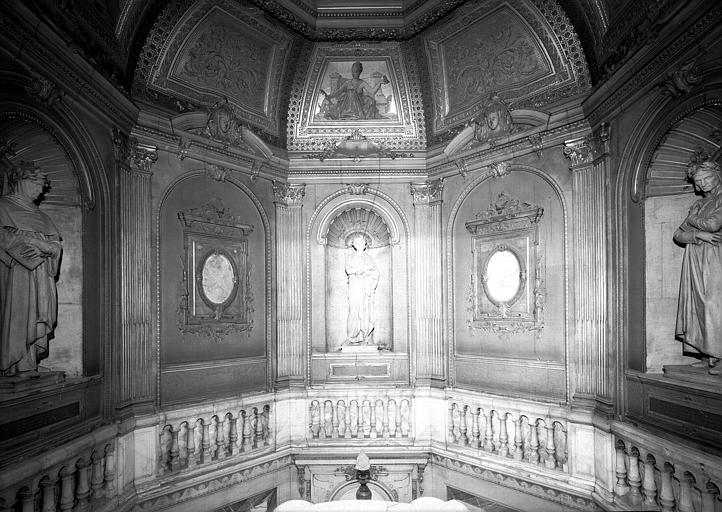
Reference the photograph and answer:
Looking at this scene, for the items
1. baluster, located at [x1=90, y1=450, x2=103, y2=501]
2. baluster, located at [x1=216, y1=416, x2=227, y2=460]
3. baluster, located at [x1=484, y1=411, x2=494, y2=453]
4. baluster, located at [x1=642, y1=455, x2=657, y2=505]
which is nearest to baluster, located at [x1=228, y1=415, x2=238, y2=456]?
baluster, located at [x1=216, y1=416, x2=227, y2=460]

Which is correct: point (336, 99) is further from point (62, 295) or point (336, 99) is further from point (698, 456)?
point (698, 456)

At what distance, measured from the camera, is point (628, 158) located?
18.2 feet

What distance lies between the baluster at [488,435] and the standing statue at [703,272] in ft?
10.4

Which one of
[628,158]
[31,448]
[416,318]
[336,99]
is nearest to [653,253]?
[628,158]

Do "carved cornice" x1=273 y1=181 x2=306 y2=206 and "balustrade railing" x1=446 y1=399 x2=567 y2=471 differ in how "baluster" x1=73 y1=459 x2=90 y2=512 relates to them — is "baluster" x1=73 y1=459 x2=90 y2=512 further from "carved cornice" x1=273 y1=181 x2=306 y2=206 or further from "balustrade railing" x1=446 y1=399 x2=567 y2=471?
"balustrade railing" x1=446 y1=399 x2=567 y2=471

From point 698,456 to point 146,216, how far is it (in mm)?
7040

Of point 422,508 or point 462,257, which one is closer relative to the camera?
point 422,508

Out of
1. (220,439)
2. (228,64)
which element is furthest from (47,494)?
(228,64)

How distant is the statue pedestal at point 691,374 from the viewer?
A: 451cm

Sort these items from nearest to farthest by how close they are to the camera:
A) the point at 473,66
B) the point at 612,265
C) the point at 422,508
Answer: the point at 422,508 < the point at 612,265 < the point at 473,66

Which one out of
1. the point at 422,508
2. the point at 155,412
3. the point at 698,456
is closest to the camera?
the point at 422,508

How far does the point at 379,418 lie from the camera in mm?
8078

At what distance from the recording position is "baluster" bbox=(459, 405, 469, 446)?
7531 mm

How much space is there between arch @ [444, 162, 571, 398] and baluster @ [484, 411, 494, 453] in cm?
90
